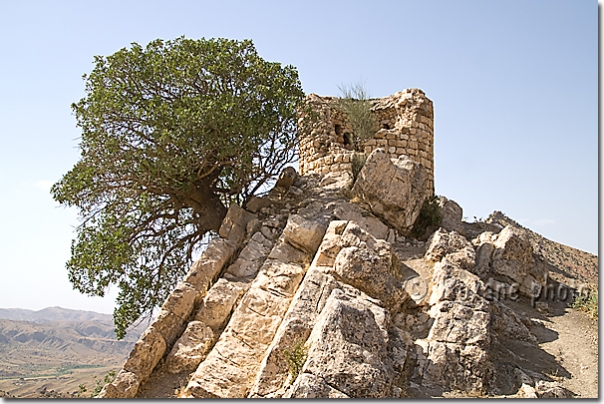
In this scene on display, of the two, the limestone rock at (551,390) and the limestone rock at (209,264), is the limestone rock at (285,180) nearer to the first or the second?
the limestone rock at (209,264)

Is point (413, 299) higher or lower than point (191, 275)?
higher

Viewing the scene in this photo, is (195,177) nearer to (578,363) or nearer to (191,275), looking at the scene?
(191,275)

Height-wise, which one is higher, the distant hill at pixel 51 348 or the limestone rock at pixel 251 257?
the limestone rock at pixel 251 257

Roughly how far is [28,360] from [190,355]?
41.5ft

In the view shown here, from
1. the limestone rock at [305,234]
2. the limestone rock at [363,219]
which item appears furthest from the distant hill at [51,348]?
the limestone rock at [363,219]

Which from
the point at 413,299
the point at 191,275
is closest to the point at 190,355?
the point at 191,275

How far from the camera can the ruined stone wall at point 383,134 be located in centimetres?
1347

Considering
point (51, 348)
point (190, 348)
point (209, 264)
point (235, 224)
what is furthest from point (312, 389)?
point (51, 348)

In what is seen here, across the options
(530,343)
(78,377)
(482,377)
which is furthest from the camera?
(78,377)

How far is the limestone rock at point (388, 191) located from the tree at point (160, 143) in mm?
1990

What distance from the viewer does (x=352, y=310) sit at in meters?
6.64

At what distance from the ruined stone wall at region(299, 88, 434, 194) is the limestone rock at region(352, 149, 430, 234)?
166cm

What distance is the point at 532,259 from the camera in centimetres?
1128

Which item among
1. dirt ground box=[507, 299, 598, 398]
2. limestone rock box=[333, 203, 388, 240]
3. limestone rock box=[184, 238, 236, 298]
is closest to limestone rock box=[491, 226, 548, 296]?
dirt ground box=[507, 299, 598, 398]
